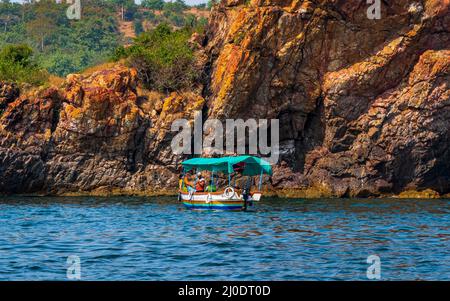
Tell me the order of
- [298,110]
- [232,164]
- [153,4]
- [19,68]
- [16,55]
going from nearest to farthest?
[232,164], [298,110], [19,68], [16,55], [153,4]

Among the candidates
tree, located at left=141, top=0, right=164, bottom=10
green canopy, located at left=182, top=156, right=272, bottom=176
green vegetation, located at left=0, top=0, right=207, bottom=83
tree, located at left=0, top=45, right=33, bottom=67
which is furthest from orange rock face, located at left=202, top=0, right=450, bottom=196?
tree, located at left=141, top=0, right=164, bottom=10

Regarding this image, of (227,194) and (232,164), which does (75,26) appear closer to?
(232,164)

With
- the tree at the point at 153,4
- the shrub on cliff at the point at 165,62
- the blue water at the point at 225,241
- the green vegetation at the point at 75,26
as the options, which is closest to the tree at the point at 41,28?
the green vegetation at the point at 75,26

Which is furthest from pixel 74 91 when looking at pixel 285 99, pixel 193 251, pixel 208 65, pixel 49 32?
pixel 49 32

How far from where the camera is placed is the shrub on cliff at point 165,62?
6322cm

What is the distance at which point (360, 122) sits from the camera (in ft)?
191

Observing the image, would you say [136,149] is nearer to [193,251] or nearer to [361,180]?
[361,180]

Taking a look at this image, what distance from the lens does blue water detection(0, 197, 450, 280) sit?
2388 centimetres

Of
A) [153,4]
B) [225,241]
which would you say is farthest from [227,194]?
[153,4]

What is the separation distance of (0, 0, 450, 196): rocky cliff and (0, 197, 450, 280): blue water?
9329mm

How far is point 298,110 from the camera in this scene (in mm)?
59750

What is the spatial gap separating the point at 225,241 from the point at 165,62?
35.6m
